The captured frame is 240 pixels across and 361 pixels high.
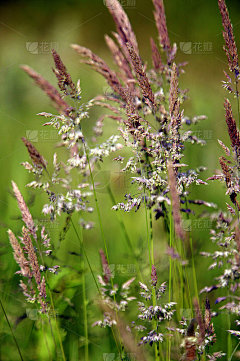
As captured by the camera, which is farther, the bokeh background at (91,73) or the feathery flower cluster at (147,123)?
the bokeh background at (91,73)

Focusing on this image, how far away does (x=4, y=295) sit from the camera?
3.02ft

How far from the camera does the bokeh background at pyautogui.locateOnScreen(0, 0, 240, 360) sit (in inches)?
42.6

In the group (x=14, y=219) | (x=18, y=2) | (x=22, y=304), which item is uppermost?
(x=18, y=2)

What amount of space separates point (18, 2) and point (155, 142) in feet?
3.87

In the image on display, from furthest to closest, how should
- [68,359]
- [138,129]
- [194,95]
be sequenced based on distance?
[194,95]
[68,359]
[138,129]

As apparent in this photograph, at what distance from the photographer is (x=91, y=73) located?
4.14 ft

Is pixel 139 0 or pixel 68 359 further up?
pixel 139 0

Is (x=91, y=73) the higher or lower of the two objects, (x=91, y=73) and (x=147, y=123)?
the higher

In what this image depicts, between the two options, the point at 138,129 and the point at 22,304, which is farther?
the point at 22,304

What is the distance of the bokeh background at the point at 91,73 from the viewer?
3.55 feet

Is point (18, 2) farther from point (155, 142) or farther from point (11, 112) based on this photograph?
point (155, 142)

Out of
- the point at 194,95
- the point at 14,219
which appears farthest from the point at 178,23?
the point at 14,219

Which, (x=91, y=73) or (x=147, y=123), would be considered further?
(x=91, y=73)

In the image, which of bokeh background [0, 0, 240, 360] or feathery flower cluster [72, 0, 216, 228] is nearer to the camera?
feathery flower cluster [72, 0, 216, 228]
